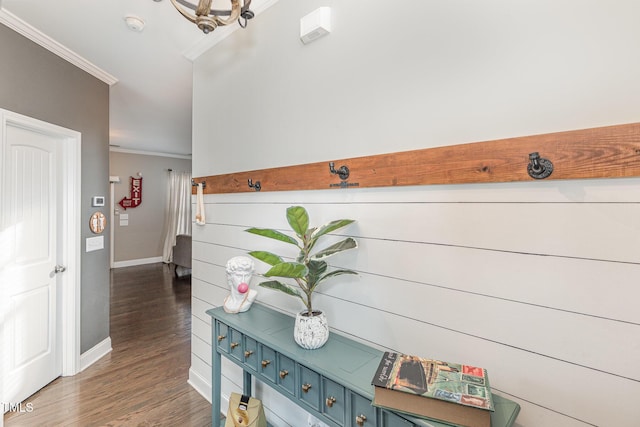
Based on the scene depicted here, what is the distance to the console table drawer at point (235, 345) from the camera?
61.7 inches

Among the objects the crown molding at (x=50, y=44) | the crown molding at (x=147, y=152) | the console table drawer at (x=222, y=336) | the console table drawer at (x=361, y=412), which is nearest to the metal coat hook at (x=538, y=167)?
the console table drawer at (x=361, y=412)

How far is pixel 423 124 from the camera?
3.82 feet

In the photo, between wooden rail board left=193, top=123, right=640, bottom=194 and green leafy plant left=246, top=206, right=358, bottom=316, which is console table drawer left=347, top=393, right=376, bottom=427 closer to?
green leafy plant left=246, top=206, right=358, bottom=316

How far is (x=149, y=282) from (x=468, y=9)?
6.03 m

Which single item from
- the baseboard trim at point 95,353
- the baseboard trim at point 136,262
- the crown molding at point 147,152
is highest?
the crown molding at point 147,152

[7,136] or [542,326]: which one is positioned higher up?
[7,136]

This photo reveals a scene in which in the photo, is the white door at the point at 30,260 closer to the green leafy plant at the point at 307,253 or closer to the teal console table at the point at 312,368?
the teal console table at the point at 312,368

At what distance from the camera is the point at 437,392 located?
84 cm

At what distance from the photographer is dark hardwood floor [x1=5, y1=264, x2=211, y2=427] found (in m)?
2.08

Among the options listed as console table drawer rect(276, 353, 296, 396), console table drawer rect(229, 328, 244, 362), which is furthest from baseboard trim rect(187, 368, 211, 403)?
console table drawer rect(276, 353, 296, 396)

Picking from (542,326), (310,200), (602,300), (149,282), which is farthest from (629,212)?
(149,282)

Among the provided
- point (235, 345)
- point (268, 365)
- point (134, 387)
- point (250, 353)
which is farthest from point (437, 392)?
point (134, 387)

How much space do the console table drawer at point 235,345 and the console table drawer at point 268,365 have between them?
0.17 metres

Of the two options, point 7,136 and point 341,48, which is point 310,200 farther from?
point 7,136
